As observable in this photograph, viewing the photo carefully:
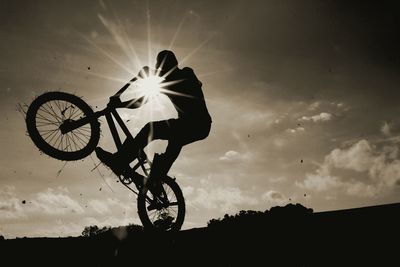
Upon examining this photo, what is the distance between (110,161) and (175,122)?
1.33 meters

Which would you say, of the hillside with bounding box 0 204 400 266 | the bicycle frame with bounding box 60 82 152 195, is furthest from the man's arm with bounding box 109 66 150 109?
the hillside with bounding box 0 204 400 266

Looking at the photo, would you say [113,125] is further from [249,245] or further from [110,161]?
[249,245]

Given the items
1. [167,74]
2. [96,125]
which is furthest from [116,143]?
[167,74]

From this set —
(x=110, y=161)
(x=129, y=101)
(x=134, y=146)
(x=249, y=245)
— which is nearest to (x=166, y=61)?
(x=129, y=101)

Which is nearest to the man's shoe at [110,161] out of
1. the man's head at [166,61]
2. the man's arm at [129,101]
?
the man's arm at [129,101]

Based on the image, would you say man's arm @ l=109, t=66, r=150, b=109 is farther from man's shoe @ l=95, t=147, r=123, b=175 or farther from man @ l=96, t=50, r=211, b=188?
man's shoe @ l=95, t=147, r=123, b=175

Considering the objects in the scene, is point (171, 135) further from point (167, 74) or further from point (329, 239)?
point (329, 239)

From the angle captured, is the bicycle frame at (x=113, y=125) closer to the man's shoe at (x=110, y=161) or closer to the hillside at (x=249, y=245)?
the man's shoe at (x=110, y=161)

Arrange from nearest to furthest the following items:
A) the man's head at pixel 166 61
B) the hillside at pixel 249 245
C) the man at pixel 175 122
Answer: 1. the hillside at pixel 249 245
2. the man at pixel 175 122
3. the man's head at pixel 166 61

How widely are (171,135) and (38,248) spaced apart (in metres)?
2.72

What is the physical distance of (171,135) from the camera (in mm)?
6785

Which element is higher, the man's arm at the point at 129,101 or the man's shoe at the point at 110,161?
the man's arm at the point at 129,101

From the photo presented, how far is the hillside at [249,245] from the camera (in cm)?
439

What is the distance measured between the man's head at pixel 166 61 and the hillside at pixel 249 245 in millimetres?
2799
